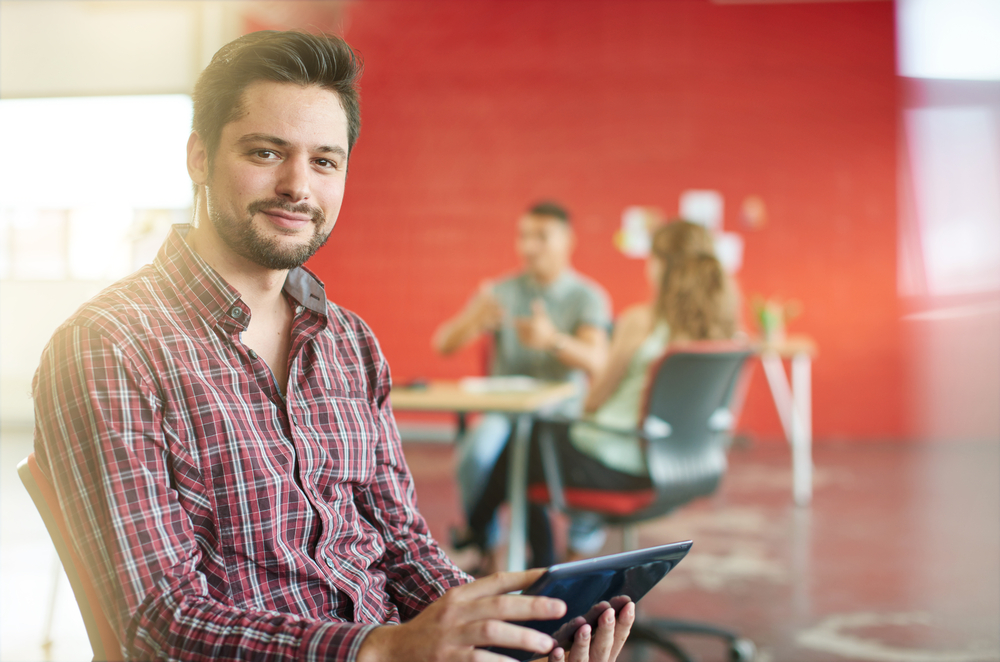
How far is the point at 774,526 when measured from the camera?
3.87m

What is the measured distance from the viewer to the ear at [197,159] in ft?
3.43

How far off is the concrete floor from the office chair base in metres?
0.07

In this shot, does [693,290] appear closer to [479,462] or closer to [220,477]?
[479,462]

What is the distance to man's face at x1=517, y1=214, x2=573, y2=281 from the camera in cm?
334

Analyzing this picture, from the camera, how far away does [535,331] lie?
2.96 m

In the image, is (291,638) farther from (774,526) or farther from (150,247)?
(774,526)

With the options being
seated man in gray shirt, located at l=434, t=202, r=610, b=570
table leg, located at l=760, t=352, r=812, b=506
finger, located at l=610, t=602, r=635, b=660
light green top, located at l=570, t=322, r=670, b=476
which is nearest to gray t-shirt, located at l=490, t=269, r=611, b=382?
seated man in gray shirt, located at l=434, t=202, r=610, b=570

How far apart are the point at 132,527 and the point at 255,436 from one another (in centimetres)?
18

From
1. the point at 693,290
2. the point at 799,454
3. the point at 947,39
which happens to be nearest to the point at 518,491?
the point at 693,290

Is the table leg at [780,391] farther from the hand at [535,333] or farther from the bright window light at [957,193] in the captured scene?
the hand at [535,333]

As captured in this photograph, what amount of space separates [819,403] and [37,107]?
573 centimetres

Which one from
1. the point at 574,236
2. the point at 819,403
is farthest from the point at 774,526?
the point at 574,236

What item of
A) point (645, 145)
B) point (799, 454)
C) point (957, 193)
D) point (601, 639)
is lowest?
point (799, 454)

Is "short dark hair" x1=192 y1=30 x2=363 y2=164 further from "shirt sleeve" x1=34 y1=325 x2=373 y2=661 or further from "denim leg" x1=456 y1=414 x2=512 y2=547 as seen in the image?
"denim leg" x1=456 y1=414 x2=512 y2=547
